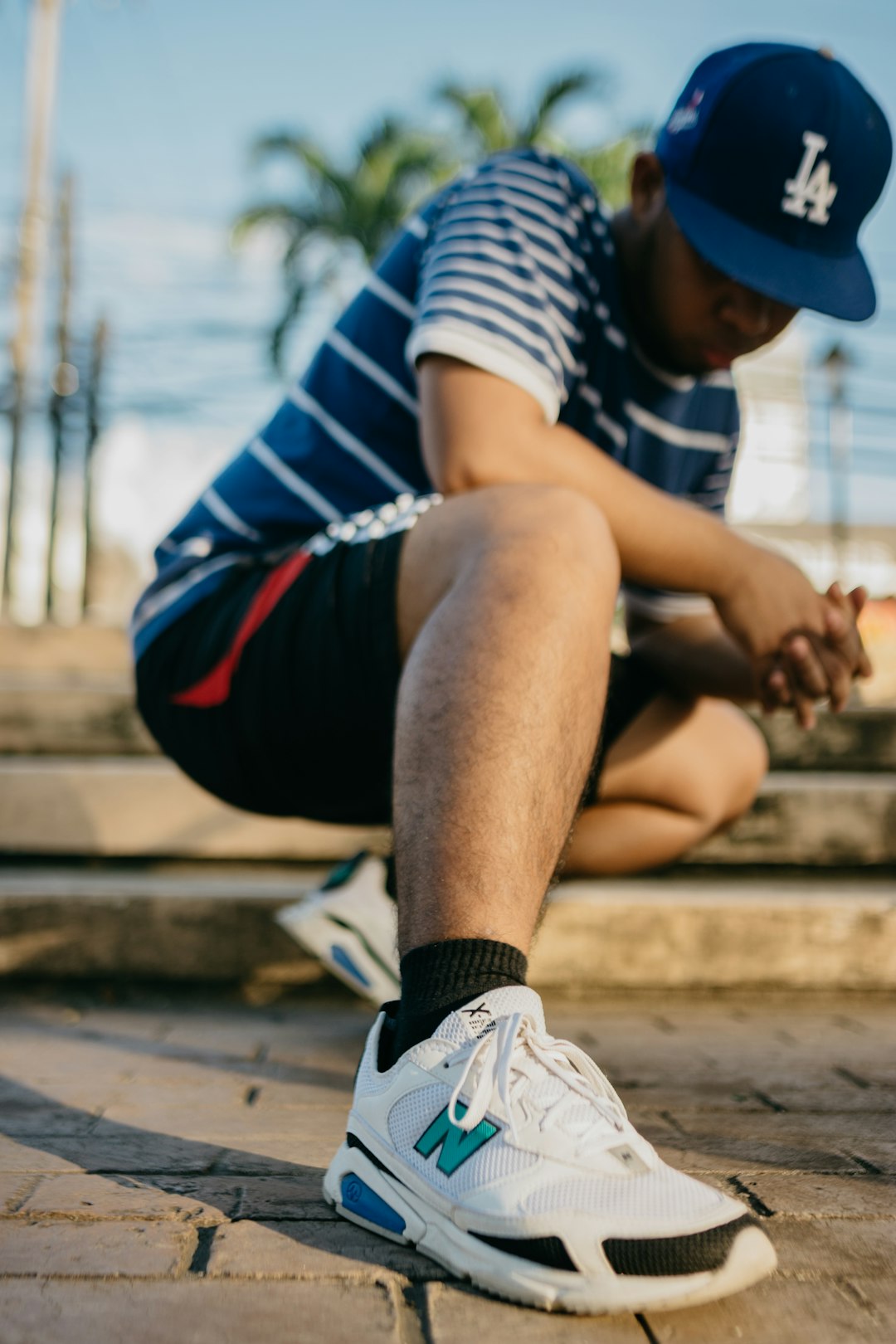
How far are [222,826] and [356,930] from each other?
2.55 ft

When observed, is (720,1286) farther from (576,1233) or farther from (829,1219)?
(829,1219)

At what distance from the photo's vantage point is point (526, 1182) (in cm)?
90

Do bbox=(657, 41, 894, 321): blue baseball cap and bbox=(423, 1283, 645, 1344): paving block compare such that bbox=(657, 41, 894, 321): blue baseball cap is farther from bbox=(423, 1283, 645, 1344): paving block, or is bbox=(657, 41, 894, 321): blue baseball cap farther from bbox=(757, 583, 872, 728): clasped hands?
bbox=(423, 1283, 645, 1344): paving block

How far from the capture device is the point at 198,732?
1753 millimetres

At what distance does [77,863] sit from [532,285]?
1.70m

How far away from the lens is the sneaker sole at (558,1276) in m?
0.84

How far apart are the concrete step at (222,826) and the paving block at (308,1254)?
156 cm

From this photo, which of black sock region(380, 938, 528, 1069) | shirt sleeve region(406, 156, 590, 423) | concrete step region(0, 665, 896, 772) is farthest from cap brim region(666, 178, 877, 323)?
concrete step region(0, 665, 896, 772)

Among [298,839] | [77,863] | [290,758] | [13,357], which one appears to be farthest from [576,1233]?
[13,357]

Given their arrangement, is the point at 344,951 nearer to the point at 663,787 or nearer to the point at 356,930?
the point at 356,930

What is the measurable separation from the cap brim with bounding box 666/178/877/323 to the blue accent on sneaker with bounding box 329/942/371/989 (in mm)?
1206

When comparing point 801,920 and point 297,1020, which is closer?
point 297,1020

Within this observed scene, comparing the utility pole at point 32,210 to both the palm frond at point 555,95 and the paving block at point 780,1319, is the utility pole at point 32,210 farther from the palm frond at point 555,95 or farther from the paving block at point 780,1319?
the paving block at point 780,1319

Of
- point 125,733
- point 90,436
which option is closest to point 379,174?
point 90,436
